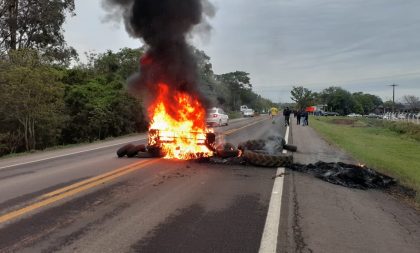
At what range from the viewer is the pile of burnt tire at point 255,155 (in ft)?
38.5

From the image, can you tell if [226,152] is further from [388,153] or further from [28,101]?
[28,101]

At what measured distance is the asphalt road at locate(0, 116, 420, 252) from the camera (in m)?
5.09

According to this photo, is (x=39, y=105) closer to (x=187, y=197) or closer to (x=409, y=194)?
(x=187, y=197)

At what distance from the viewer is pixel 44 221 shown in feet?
19.2

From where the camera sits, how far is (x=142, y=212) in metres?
6.46

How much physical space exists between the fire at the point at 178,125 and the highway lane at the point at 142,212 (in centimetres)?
253

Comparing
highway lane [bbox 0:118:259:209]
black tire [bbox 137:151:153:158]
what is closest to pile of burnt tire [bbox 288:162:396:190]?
black tire [bbox 137:151:153:158]

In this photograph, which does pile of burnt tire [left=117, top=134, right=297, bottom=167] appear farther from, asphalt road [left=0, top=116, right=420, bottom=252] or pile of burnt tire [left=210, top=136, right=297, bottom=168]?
asphalt road [left=0, top=116, right=420, bottom=252]

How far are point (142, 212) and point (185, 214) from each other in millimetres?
624

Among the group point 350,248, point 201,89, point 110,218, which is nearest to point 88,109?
point 201,89

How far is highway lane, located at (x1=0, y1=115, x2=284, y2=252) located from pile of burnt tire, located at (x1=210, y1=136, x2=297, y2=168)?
94cm

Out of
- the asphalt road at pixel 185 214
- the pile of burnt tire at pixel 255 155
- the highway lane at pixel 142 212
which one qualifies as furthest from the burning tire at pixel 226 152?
the asphalt road at pixel 185 214

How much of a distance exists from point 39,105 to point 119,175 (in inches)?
498

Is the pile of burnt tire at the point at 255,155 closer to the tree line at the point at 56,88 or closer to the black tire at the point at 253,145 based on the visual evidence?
the black tire at the point at 253,145
